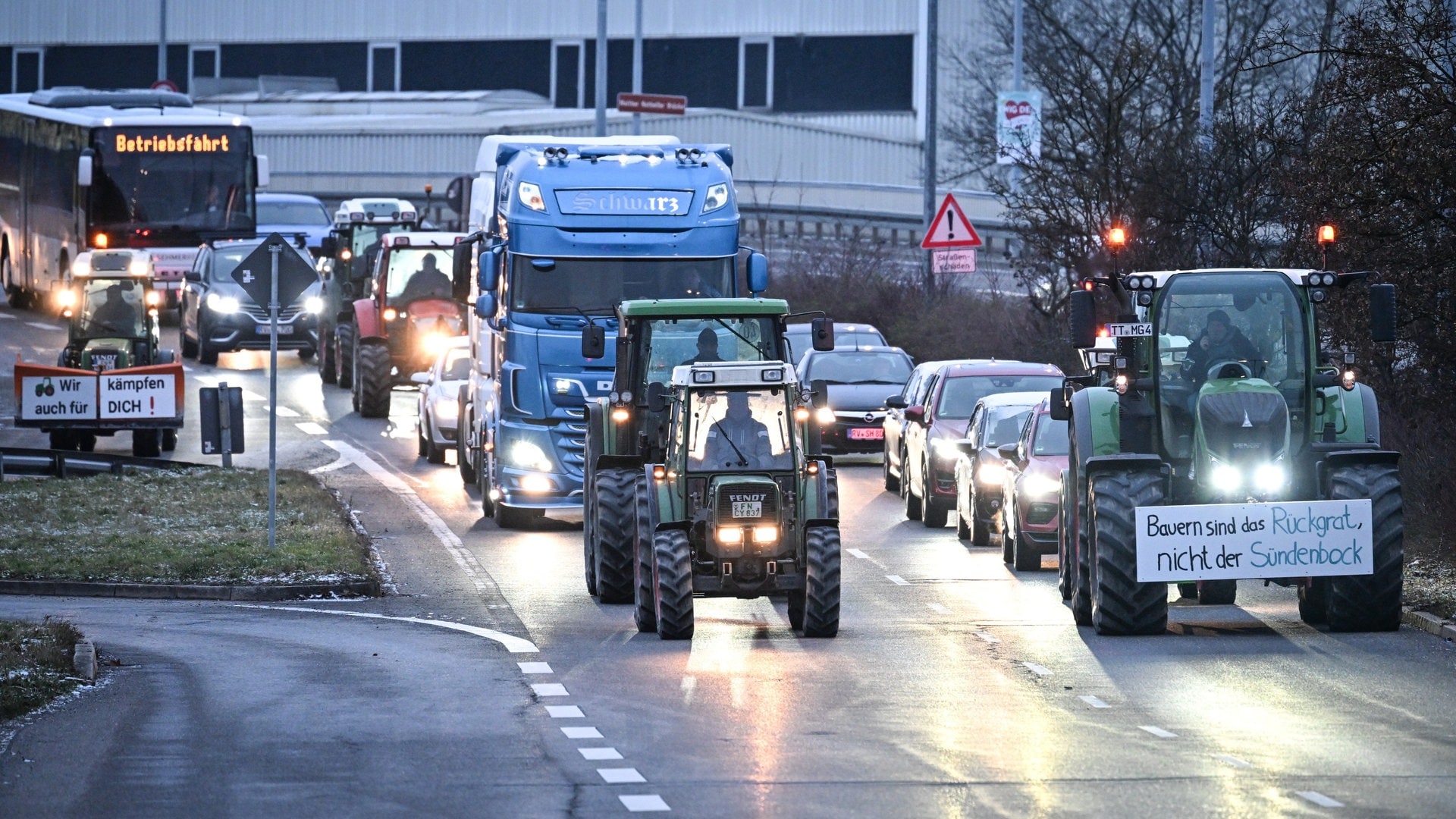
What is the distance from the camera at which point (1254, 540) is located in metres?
17.9

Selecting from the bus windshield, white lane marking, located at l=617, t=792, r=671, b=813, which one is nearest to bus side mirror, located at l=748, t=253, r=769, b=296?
white lane marking, located at l=617, t=792, r=671, b=813

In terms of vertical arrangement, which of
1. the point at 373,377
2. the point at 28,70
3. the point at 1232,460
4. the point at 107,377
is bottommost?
the point at 1232,460

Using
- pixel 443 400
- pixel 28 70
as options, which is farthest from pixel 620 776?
pixel 28 70

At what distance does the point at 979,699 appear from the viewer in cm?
1510

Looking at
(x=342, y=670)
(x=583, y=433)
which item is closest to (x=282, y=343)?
(x=583, y=433)

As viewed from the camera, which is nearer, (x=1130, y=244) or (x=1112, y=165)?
(x=1130, y=244)

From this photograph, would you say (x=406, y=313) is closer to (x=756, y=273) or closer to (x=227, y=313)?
(x=227, y=313)

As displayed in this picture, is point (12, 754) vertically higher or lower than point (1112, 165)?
lower

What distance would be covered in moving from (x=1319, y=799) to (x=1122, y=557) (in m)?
6.30

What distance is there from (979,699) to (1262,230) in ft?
66.0

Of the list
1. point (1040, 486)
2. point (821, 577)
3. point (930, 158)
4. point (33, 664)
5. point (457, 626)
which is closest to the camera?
point (33, 664)

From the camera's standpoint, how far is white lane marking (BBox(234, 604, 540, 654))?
17.9m

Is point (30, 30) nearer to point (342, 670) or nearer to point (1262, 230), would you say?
point (1262, 230)

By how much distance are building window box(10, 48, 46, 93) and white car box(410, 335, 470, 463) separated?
149 ft
